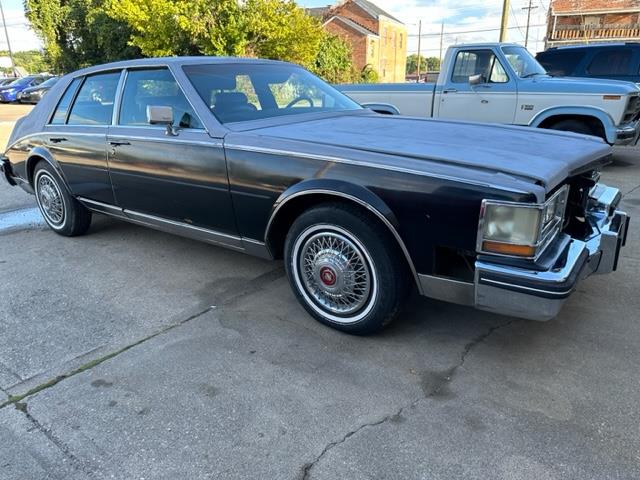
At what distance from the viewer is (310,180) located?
3031 millimetres

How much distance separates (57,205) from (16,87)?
2857 centimetres

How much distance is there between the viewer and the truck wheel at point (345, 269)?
289 centimetres

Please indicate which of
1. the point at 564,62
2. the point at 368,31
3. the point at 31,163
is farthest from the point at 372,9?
the point at 31,163

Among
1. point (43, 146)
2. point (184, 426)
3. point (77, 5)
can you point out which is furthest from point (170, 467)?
point (77, 5)

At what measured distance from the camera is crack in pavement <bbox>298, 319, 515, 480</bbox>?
7.18 feet

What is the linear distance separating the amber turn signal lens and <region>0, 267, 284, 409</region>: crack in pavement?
1.97m

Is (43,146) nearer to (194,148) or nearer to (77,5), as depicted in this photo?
(194,148)

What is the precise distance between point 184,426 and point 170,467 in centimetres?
26

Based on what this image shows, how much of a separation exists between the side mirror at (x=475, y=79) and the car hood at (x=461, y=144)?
446cm

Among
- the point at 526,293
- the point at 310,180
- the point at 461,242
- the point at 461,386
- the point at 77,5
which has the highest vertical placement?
the point at 77,5

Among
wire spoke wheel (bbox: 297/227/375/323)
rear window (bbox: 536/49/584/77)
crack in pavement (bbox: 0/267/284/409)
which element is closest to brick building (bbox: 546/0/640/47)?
rear window (bbox: 536/49/584/77)

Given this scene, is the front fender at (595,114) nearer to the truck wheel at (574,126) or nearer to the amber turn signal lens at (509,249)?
the truck wheel at (574,126)

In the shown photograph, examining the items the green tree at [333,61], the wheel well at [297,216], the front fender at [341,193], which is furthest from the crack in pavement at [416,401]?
the green tree at [333,61]

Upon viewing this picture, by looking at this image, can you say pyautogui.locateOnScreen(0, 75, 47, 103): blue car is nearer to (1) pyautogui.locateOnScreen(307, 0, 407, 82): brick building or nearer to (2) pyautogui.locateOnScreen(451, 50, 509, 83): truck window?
(1) pyautogui.locateOnScreen(307, 0, 407, 82): brick building
